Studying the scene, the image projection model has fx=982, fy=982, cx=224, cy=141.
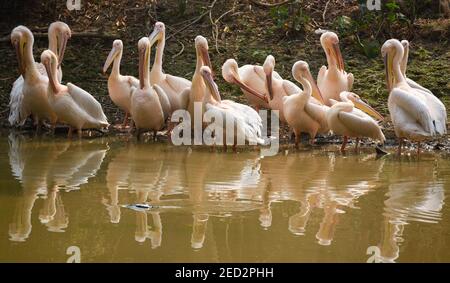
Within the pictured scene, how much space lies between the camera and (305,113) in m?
11.2

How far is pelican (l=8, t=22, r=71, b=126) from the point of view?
478 inches

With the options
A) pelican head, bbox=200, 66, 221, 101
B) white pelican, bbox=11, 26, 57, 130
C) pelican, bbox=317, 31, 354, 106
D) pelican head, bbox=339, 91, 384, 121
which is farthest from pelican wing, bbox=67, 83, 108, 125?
pelican head, bbox=339, 91, 384, 121

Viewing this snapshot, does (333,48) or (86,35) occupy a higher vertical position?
(86,35)

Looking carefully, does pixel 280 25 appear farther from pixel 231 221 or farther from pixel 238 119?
pixel 231 221

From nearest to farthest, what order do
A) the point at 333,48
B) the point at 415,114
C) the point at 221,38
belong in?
1. the point at 415,114
2. the point at 333,48
3. the point at 221,38

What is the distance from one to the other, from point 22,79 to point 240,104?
Result: 3.00m

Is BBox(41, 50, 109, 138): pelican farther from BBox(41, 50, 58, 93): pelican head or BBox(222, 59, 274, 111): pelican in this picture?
BBox(222, 59, 274, 111): pelican

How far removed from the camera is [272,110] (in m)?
12.1

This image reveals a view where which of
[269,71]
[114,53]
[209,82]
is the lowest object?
[209,82]

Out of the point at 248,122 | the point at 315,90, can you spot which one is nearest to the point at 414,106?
the point at 315,90

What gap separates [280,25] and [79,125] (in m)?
4.17

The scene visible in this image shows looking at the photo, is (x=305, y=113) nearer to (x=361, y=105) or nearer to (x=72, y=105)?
(x=361, y=105)

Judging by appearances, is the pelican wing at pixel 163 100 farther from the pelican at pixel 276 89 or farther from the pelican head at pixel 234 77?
the pelican at pixel 276 89
